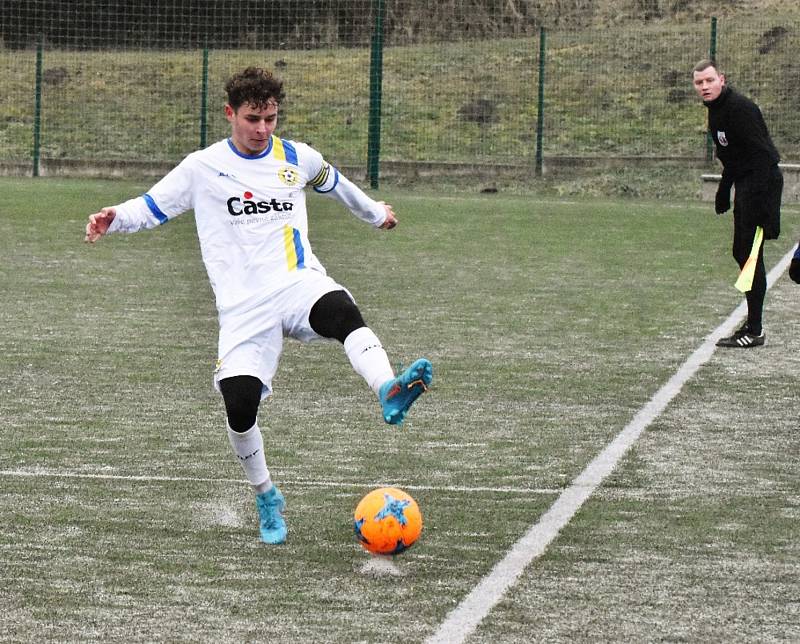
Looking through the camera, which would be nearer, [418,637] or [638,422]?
[418,637]

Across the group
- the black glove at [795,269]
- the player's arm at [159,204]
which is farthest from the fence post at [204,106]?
the player's arm at [159,204]

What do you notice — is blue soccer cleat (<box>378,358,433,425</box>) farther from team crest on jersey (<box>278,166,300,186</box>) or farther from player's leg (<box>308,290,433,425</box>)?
team crest on jersey (<box>278,166,300,186</box>)

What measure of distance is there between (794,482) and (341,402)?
8.96ft

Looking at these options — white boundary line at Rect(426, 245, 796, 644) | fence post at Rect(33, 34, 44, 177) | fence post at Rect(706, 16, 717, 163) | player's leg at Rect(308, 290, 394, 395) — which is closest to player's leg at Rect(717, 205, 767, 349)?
white boundary line at Rect(426, 245, 796, 644)

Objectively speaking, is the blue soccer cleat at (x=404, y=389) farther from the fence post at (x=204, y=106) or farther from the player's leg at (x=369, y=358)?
the fence post at (x=204, y=106)

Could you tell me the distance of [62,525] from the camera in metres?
5.88

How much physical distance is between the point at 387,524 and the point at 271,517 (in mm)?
592

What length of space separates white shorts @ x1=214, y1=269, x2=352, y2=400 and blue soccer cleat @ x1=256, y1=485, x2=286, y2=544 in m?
0.36

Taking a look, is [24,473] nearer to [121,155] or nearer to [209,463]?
[209,463]

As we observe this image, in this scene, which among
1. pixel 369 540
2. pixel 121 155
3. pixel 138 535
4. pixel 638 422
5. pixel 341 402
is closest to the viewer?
pixel 369 540

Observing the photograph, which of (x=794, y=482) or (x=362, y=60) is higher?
(x=362, y=60)

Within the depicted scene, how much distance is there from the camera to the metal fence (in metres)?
26.9

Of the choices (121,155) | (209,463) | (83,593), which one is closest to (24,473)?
(209,463)

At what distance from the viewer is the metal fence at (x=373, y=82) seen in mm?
26938
